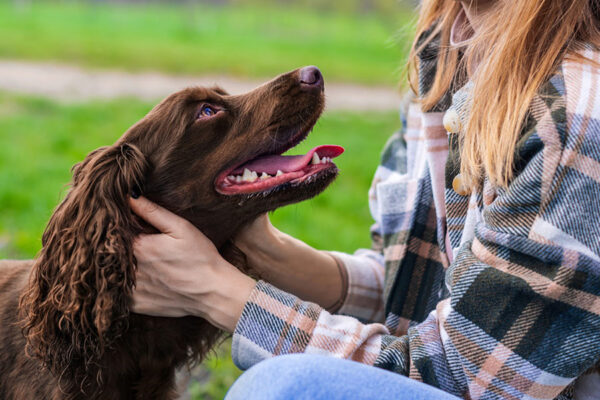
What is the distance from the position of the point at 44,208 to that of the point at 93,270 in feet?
9.64

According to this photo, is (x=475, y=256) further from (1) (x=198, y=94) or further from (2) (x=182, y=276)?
(1) (x=198, y=94)

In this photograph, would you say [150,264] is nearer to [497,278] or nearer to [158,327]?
[158,327]

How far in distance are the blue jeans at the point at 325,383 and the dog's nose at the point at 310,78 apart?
38.7 inches

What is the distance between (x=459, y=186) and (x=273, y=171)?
597 millimetres

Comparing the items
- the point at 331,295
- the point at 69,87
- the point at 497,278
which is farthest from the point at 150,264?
the point at 69,87

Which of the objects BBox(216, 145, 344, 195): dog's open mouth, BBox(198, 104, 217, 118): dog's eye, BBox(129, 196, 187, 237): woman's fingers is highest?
BBox(198, 104, 217, 118): dog's eye

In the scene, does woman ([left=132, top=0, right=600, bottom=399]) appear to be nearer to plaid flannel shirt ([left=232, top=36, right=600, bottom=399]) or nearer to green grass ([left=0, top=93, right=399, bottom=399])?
plaid flannel shirt ([left=232, top=36, right=600, bottom=399])

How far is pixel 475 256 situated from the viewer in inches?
71.7

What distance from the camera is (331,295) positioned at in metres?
2.64

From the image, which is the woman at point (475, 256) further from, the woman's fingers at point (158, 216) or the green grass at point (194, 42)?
the green grass at point (194, 42)

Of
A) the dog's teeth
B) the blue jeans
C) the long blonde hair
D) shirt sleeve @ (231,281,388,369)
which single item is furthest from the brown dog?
the blue jeans

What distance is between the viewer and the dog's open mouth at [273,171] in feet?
7.09

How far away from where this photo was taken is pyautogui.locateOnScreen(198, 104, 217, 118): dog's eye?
2.32 m

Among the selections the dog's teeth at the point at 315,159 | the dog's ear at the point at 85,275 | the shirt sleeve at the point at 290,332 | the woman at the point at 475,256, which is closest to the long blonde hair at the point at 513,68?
the woman at the point at 475,256
